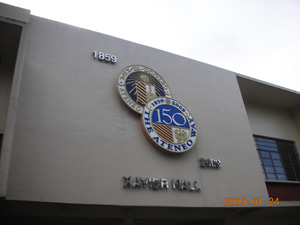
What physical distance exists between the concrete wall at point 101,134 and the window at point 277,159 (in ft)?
8.30

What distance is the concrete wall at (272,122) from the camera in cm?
1403

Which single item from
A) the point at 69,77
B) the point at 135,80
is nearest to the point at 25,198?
the point at 69,77

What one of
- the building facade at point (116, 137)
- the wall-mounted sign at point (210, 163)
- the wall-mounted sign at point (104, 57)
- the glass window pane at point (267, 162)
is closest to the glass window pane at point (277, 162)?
the glass window pane at point (267, 162)

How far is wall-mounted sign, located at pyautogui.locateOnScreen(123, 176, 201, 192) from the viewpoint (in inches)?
312

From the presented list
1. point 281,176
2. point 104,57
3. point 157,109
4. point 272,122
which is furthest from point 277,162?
point 104,57

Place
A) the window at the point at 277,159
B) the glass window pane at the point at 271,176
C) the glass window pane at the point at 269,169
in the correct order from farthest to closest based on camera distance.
A: the window at the point at 277,159, the glass window pane at the point at 269,169, the glass window pane at the point at 271,176

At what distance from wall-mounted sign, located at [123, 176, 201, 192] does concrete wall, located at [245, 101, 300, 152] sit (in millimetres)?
6150

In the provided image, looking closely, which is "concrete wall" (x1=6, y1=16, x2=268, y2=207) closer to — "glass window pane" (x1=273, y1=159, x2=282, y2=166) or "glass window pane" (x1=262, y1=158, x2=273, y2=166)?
"glass window pane" (x1=262, y1=158, x2=273, y2=166)

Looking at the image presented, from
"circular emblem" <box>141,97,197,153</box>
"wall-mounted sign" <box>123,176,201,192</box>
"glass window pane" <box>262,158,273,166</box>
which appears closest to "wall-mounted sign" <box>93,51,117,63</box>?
"circular emblem" <box>141,97,197,153</box>

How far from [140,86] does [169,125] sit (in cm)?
164

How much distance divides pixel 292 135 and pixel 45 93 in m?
12.4

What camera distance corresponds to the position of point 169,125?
9.40m
